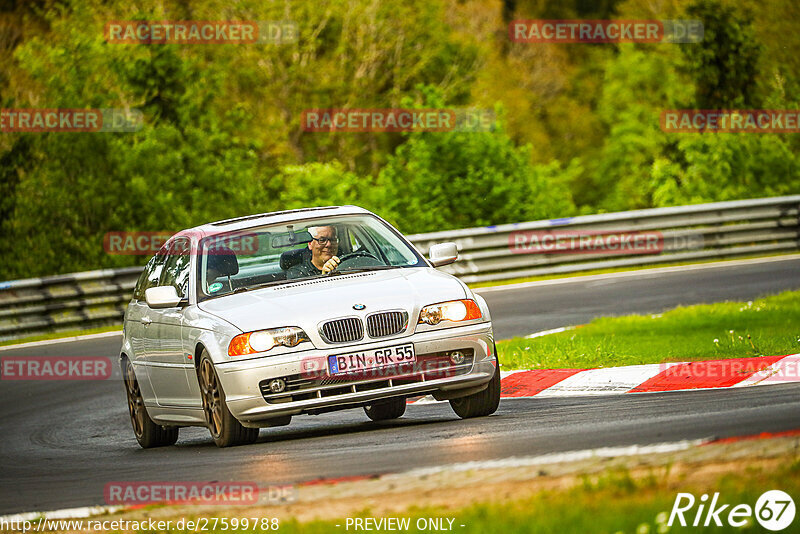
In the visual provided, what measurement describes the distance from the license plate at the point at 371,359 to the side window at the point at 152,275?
8.80ft

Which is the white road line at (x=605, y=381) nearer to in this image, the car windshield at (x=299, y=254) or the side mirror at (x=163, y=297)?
the car windshield at (x=299, y=254)

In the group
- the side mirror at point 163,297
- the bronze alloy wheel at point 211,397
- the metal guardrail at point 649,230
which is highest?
the side mirror at point 163,297

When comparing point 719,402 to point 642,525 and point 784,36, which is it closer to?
point 642,525

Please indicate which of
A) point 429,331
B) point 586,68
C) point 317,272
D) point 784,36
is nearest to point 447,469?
point 429,331

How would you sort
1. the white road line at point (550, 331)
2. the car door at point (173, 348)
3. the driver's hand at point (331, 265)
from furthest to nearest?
the white road line at point (550, 331), the driver's hand at point (331, 265), the car door at point (173, 348)

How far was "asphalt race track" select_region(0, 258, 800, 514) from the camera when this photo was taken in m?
7.19

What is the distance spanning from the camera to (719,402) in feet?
27.8

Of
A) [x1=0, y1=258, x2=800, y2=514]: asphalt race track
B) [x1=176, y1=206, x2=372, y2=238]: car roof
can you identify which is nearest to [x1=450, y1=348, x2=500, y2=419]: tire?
[x1=0, y1=258, x2=800, y2=514]: asphalt race track

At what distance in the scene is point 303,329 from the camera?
8742mm

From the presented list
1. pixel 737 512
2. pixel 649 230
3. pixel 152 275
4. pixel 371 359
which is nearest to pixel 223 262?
pixel 152 275

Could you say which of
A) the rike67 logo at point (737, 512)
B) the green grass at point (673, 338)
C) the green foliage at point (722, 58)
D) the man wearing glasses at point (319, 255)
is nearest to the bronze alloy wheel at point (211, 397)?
the man wearing glasses at point (319, 255)

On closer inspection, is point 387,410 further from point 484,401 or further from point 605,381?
point 605,381

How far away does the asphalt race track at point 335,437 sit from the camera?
719 centimetres

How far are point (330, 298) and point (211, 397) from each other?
3.48 ft
